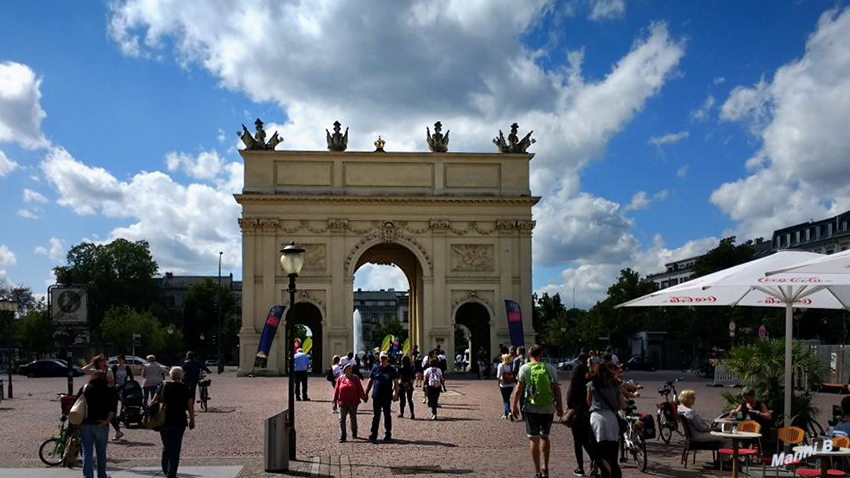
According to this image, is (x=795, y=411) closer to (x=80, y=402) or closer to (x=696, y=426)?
(x=696, y=426)

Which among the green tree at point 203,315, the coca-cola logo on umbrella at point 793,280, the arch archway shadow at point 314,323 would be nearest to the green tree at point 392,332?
the green tree at point 203,315

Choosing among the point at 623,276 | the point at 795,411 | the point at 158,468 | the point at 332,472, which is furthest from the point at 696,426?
the point at 623,276

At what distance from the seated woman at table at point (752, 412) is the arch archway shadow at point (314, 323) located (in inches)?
1877

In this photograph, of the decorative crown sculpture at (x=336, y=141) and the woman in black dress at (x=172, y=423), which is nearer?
the woman in black dress at (x=172, y=423)

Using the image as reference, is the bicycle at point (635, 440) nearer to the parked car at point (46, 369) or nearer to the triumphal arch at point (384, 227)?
the triumphal arch at point (384, 227)

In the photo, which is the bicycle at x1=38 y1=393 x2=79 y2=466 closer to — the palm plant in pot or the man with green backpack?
the man with green backpack

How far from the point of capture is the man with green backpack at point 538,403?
14.9 metres

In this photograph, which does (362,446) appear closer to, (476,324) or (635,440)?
(635,440)

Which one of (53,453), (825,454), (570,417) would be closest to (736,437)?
(825,454)

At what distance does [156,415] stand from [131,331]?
8502 cm

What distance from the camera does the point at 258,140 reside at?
6359cm

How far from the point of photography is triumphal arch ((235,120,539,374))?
62.4 m

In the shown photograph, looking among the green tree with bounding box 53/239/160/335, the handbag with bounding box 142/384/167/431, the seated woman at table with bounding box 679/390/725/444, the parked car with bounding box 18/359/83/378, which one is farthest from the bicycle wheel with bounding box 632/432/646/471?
the green tree with bounding box 53/239/160/335

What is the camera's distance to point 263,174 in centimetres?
6278
